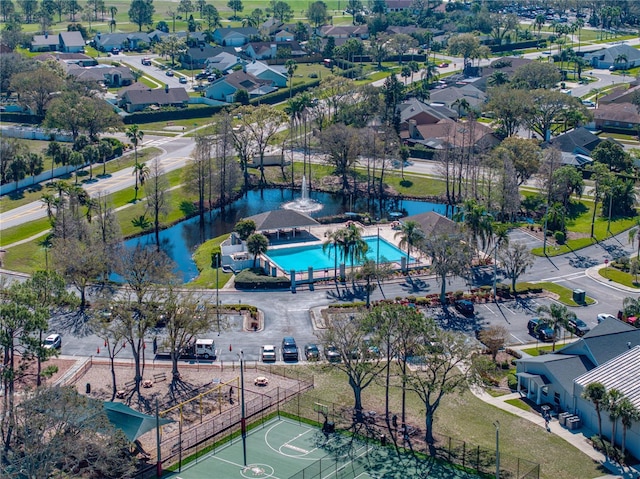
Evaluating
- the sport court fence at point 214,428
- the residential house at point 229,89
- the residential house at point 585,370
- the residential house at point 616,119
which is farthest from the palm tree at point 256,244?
the residential house at point 616,119

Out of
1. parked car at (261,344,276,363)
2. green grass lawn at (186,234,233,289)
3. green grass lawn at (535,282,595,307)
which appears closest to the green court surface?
parked car at (261,344,276,363)

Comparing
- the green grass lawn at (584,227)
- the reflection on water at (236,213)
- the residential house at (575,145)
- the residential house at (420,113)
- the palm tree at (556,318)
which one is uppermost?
the residential house at (420,113)

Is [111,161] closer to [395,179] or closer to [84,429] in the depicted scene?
[395,179]

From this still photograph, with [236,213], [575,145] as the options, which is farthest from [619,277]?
[236,213]

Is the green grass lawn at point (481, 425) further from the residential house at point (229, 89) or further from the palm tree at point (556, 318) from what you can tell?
the residential house at point (229, 89)

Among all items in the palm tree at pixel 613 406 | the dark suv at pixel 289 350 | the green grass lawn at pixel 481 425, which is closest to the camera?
the palm tree at pixel 613 406

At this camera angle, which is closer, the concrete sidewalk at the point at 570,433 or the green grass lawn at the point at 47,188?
the concrete sidewalk at the point at 570,433

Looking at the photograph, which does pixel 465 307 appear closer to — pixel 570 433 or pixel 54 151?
pixel 570 433
